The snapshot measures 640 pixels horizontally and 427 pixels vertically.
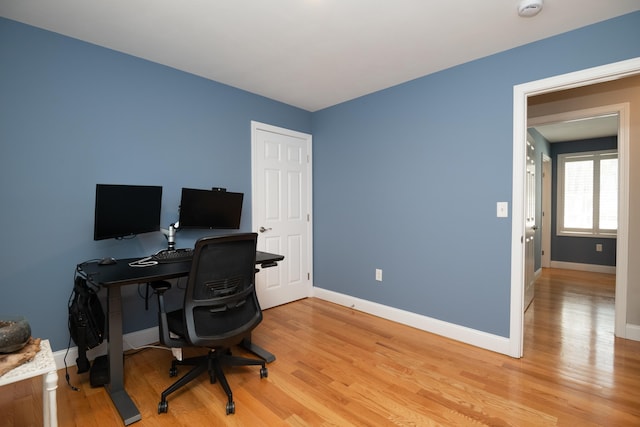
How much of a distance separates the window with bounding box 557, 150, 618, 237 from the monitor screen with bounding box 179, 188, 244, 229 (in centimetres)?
637

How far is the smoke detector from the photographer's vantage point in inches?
72.5

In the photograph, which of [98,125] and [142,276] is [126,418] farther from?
[98,125]

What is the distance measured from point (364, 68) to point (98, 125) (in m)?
2.32

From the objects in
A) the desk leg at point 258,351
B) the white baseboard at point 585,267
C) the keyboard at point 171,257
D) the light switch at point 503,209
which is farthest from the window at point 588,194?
the keyboard at point 171,257

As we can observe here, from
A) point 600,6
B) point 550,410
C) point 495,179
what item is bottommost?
point 550,410

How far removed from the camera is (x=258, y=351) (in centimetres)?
247

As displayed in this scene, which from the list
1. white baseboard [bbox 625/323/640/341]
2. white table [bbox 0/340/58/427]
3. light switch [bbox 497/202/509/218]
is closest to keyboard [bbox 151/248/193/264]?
white table [bbox 0/340/58/427]

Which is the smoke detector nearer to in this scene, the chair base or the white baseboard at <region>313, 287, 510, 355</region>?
the white baseboard at <region>313, 287, 510, 355</region>

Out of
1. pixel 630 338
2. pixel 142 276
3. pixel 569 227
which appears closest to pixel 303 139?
pixel 142 276

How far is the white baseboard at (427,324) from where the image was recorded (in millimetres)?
2551

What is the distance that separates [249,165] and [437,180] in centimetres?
202

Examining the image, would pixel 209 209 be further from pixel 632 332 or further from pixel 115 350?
pixel 632 332

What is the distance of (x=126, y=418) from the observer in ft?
5.55

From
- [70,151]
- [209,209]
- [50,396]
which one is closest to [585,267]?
[209,209]
